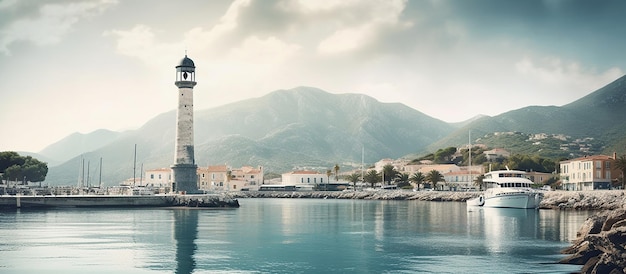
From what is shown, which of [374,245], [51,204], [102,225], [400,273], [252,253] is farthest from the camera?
[51,204]

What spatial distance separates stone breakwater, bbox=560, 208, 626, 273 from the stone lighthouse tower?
5459 cm

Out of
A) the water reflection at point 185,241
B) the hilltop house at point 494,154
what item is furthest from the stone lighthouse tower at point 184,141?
the hilltop house at point 494,154

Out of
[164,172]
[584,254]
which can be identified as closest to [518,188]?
[584,254]

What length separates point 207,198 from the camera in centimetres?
7644

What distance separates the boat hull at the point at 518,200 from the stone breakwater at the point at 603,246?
148 ft

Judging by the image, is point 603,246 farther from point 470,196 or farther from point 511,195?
point 470,196

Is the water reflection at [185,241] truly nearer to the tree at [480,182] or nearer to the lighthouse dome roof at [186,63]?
the lighthouse dome roof at [186,63]

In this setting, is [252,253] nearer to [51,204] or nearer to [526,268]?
[526,268]

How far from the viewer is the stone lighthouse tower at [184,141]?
3066 inches

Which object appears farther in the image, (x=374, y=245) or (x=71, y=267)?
(x=374, y=245)

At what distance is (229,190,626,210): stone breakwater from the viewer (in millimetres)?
73062

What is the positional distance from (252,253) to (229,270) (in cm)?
554

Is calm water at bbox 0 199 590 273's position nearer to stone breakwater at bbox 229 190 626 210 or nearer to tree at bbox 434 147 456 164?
stone breakwater at bbox 229 190 626 210

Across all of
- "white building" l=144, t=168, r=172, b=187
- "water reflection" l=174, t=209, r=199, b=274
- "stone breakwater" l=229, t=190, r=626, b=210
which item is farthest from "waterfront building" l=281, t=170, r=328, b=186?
"water reflection" l=174, t=209, r=199, b=274
